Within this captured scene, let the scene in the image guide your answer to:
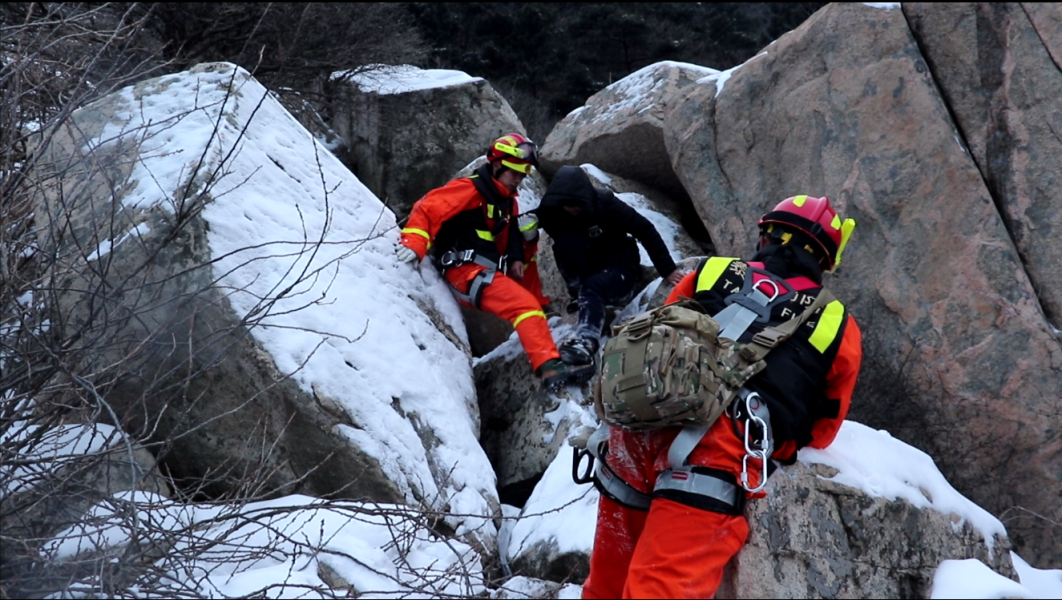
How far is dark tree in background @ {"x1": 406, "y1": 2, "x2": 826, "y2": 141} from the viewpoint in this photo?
14664 mm

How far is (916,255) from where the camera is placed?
540 centimetres

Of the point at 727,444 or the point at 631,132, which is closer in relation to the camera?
the point at 727,444

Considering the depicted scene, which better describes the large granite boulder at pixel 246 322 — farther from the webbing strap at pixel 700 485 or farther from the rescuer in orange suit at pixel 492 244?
the webbing strap at pixel 700 485

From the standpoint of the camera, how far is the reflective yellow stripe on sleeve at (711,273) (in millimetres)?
3516

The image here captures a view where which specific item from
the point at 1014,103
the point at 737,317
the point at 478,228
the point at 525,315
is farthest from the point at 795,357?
the point at 1014,103

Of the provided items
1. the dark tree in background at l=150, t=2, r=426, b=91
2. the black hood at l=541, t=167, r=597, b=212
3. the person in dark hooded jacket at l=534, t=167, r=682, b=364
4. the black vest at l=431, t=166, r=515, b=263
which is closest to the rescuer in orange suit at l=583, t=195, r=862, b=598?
the person in dark hooded jacket at l=534, t=167, r=682, b=364

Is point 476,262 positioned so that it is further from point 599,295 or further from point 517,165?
point 599,295

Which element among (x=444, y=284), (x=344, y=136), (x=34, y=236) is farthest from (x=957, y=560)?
(x=344, y=136)

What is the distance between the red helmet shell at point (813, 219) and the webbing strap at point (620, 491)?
1202 millimetres

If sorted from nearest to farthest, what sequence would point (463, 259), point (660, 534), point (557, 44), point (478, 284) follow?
1. point (660, 534)
2. point (478, 284)
3. point (463, 259)
4. point (557, 44)

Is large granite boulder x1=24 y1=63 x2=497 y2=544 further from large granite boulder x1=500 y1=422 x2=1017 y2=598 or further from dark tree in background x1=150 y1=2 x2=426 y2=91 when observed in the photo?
dark tree in background x1=150 y1=2 x2=426 y2=91

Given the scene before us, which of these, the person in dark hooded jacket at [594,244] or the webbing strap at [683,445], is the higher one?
the webbing strap at [683,445]

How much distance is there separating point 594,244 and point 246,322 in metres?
2.58

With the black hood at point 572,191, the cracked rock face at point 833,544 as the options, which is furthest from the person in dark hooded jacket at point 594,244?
the cracked rock face at point 833,544
